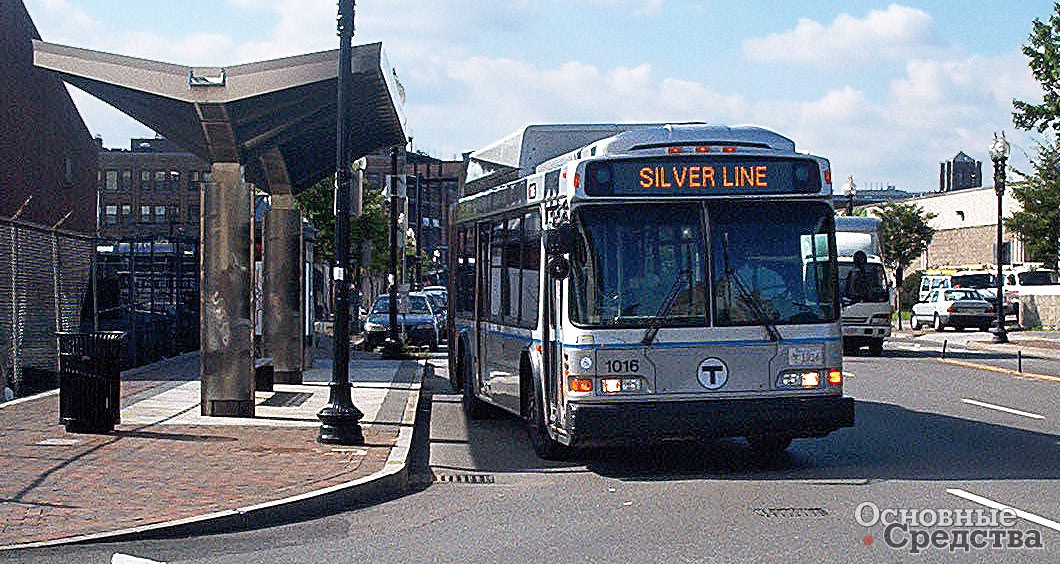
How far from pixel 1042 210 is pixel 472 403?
33768 mm

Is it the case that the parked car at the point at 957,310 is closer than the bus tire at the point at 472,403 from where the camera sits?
No

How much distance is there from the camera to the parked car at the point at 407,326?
36906mm

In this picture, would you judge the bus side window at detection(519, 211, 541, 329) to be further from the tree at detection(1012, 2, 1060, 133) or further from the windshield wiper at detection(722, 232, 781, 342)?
the tree at detection(1012, 2, 1060, 133)

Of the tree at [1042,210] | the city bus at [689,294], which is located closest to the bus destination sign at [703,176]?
the city bus at [689,294]

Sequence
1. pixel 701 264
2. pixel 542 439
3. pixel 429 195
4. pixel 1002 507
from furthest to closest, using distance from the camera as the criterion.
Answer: pixel 429 195 < pixel 542 439 < pixel 701 264 < pixel 1002 507

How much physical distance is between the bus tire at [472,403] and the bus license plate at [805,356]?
622 centimetres

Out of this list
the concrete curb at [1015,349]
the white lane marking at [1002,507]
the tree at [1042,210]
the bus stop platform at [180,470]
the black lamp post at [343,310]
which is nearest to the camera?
the white lane marking at [1002,507]

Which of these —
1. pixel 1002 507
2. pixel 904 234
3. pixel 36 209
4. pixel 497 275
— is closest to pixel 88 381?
pixel 497 275

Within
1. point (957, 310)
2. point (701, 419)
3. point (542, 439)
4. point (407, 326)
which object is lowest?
point (542, 439)

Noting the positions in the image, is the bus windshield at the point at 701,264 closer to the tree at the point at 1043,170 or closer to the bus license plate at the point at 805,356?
the bus license plate at the point at 805,356

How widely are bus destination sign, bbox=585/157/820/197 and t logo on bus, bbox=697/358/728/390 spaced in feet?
5.23

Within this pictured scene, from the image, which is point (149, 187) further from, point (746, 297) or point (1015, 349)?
point (746, 297)

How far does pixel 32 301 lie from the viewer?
20891 millimetres

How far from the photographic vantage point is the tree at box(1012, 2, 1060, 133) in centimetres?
3509
